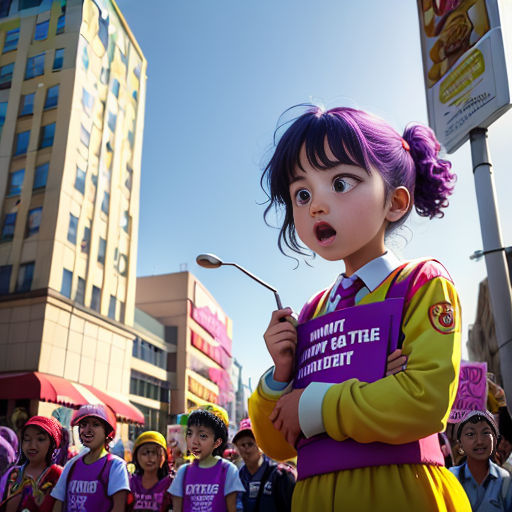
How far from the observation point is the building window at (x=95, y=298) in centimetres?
2122

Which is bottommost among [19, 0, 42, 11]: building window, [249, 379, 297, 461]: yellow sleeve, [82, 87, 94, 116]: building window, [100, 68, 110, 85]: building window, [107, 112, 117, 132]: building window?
[249, 379, 297, 461]: yellow sleeve

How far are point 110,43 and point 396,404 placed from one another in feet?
84.0

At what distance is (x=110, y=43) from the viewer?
23.6 metres

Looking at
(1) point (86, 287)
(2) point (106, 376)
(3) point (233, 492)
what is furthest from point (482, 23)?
(2) point (106, 376)

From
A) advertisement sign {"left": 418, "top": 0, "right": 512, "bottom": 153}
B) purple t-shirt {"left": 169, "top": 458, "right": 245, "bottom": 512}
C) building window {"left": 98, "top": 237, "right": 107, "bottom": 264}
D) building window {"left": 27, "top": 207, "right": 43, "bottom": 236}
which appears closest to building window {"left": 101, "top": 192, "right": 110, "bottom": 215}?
building window {"left": 98, "top": 237, "right": 107, "bottom": 264}

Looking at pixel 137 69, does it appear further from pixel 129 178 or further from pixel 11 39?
pixel 11 39

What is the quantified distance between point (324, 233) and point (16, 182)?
20422 millimetres

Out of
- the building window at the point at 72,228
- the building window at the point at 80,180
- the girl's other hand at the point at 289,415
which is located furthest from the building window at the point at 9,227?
the girl's other hand at the point at 289,415

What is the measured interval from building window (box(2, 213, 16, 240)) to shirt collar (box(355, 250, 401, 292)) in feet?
64.7

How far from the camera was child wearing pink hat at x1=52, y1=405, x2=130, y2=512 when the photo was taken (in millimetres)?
3805

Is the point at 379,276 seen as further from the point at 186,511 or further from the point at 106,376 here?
the point at 106,376

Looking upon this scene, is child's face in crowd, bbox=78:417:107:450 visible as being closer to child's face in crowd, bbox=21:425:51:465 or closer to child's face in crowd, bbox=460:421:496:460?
child's face in crowd, bbox=21:425:51:465

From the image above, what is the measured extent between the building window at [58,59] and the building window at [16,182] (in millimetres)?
4512

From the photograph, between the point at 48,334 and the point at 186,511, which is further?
the point at 48,334
